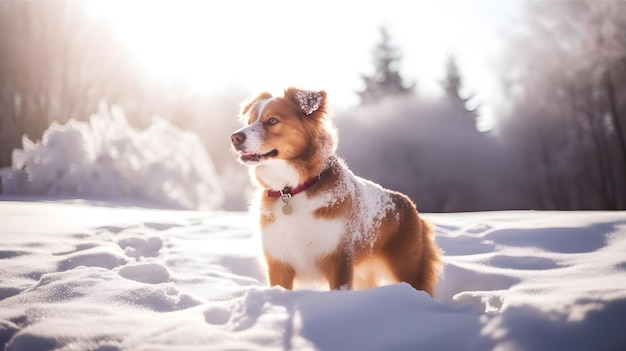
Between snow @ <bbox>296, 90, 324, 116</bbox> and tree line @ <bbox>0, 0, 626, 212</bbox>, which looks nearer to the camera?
snow @ <bbox>296, 90, 324, 116</bbox>

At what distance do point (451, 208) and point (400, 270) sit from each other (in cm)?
2270

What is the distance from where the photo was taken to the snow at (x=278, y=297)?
1817 mm

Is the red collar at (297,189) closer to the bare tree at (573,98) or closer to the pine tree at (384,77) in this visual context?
the bare tree at (573,98)


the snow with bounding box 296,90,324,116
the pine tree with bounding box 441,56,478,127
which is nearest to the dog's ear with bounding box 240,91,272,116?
the snow with bounding box 296,90,324,116

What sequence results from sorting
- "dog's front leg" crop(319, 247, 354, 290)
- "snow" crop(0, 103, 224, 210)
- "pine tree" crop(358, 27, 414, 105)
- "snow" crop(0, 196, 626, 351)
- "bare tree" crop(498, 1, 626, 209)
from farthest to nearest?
"pine tree" crop(358, 27, 414, 105), "bare tree" crop(498, 1, 626, 209), "snow" crop(0, 103, 224, 210), "dog's front leg" crop(319, 247, 354, 290), "snow" crop(0, 196, 626, 351)

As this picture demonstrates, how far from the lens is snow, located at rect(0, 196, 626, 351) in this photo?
1.82 meters

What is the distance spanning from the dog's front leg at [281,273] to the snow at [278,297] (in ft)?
0.86

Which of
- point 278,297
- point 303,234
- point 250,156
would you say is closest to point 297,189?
point 303,234

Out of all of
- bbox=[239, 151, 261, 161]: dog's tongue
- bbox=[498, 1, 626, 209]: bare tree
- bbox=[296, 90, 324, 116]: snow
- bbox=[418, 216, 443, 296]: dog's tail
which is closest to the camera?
bbox=[239, 151, 261, 161]: dog's tongue

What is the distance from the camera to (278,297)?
223 centimetres

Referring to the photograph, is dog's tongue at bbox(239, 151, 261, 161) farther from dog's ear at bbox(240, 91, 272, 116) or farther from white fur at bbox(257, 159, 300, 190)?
dog's ear at bbox(240, 91, 272, 116)

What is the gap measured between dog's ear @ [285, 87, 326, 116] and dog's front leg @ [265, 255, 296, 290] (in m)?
1.18

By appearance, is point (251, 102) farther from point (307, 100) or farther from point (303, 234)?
point (303, 234)

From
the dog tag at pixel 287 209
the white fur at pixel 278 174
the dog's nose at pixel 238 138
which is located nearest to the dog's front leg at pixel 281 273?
the dog tag at pixel 287 209
